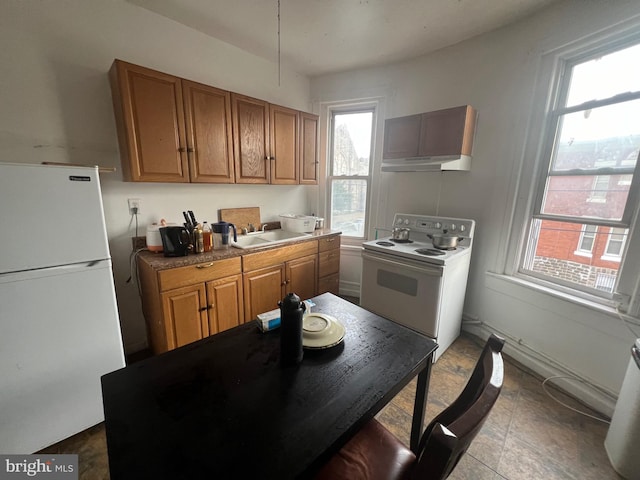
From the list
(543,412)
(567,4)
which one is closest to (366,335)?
(543,412)

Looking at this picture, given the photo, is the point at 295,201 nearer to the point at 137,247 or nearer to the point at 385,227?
the point at 385,227

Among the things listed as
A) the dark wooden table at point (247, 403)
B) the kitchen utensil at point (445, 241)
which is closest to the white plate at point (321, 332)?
the dark wooden table at point (247, 403)

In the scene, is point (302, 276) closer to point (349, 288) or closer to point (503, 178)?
point (349, 288)

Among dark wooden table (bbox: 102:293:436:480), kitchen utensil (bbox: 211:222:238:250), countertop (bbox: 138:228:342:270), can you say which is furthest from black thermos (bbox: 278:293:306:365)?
kitchen utensil (bbox: 211:222:238:250)

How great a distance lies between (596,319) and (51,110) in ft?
12.3

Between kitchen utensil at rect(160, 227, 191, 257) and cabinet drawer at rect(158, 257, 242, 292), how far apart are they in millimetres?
155

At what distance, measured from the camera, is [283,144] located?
2.57 meters

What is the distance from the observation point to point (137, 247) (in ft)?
6.65

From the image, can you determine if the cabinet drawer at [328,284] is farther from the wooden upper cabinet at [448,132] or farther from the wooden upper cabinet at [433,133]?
the wooden upper cabinet at [448,132]

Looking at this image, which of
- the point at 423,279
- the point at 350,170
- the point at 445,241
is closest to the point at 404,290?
the point at 423,279

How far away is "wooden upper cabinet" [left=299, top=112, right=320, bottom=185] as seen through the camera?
274cm

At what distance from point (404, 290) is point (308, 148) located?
1.78 meters

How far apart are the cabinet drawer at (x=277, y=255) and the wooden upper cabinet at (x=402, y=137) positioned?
1177mm

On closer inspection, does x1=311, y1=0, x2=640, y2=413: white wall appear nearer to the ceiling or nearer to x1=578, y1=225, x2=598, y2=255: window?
the ceiling
